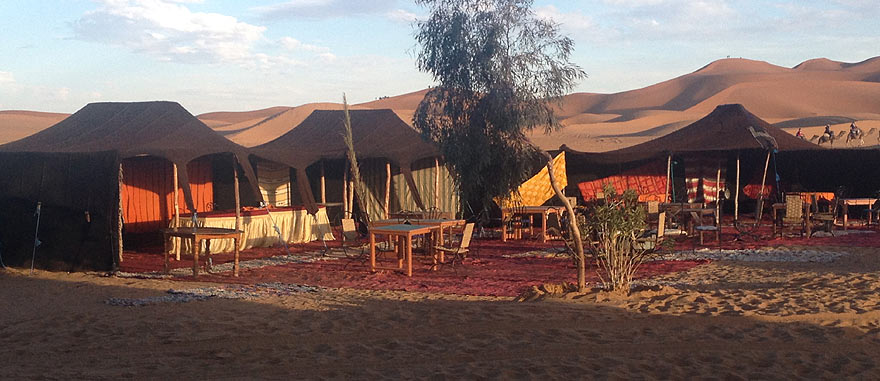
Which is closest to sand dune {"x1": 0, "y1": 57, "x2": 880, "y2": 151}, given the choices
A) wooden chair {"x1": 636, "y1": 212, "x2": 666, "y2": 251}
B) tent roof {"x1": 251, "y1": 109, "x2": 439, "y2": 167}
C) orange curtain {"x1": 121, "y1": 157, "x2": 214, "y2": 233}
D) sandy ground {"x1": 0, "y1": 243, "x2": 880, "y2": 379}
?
tent roof {"x1": 251, "y1": 109, "x2": 439, "y2": 167}

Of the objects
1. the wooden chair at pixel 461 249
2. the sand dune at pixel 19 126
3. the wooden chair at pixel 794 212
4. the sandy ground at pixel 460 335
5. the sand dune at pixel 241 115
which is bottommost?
the sandy ground at pixel 460 335

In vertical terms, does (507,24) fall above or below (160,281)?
above

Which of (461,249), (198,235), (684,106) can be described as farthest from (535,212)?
(684,106)

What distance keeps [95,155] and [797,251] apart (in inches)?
380

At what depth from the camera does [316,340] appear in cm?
583

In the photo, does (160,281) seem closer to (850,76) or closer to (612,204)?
(612,204)

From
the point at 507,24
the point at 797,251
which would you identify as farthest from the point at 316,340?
the point at 797,251

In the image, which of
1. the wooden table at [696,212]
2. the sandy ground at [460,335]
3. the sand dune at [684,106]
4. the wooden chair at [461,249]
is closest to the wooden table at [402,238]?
the wooden chair at [461,249]

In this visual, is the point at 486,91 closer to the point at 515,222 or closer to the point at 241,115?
the point at 515,222

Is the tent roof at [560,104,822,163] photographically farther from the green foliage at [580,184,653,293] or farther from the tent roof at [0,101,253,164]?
the green foliage at [580,184,653,293]

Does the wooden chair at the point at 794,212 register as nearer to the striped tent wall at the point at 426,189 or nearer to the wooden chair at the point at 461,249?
the wooden chair at the point at 461,249

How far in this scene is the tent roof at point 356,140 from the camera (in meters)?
14.4

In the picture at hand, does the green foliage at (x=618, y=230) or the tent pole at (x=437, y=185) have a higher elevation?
the tent pole at (x=437, y=185)

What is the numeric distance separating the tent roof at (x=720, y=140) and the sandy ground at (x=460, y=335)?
8.22m
